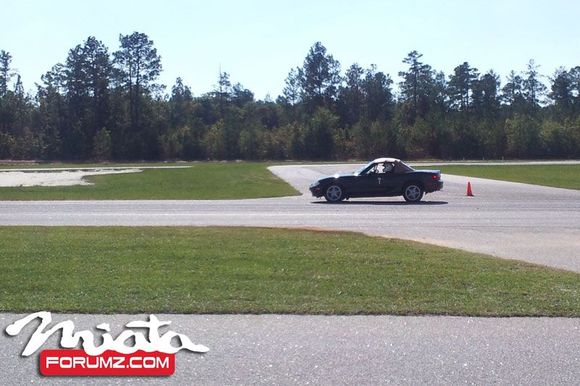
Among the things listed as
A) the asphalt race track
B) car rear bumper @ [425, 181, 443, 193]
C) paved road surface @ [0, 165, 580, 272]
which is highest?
car rear bumper @ [425, 181, 443, 193]

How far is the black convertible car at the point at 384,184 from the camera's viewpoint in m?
24.7

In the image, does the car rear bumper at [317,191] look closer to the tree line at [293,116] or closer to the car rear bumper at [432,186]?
the car rear bumper at [432,186]

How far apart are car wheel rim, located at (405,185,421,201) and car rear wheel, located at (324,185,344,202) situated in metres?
2.35

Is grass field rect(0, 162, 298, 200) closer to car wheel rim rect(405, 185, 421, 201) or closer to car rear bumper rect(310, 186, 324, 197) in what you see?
car rear bumper rect(310, 186, 324, 197)

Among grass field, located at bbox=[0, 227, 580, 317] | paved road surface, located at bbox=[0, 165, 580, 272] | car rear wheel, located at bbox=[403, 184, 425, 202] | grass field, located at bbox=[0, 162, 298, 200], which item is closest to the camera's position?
grass field, located at bbox=[0, 227, 580, 317]

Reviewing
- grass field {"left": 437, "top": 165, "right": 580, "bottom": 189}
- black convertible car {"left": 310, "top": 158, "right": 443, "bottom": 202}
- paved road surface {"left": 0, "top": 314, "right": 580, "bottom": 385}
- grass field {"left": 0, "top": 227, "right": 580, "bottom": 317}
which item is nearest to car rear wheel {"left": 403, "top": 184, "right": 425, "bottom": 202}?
black convertible car {"left": 310, "top": 158, "right": 443, "bottom": 202}

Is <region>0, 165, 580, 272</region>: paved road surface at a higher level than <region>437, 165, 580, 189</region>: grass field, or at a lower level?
higher

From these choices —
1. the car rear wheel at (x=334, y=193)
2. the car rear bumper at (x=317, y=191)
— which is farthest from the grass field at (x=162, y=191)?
the car rear wheel at (x=334, y=193)

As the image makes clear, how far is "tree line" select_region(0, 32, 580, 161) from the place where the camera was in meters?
88.6

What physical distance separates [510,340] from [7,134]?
339 feet

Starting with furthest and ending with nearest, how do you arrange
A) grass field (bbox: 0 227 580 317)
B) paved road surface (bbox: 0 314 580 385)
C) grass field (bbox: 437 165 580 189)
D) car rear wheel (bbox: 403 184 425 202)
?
grass field (bbox: 437 165 580 189), car rear wheel (bbox: 403 184 425 202), grass field (bbox: 0 227 580 317), paved road surface (bbox: 0 314 580 385)

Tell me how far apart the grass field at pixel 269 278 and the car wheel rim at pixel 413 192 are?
12951 mm

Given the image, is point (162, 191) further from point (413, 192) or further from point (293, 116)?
point (293, 116)

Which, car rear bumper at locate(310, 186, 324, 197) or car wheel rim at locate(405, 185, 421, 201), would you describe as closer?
car wheel rim at locate(405, 185, 421, 201)
